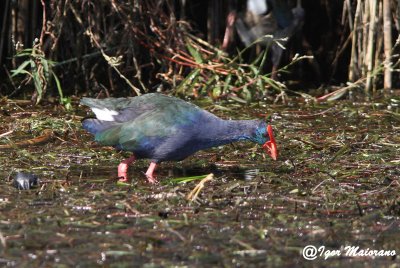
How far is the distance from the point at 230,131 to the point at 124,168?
65cm

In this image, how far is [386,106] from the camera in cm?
773

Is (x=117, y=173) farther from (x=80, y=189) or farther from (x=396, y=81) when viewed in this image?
(x=396, y=81)

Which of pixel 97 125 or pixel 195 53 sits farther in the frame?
pixel 195 53

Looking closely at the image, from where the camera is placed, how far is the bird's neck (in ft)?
17.9

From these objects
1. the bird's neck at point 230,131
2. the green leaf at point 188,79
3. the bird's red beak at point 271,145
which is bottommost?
the green leaf at point 188,79

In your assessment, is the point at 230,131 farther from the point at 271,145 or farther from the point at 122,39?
the point at 122,39

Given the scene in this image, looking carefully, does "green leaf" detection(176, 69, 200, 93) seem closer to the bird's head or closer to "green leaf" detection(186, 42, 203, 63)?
"green leaf" detection(186, 42, 203, 63)

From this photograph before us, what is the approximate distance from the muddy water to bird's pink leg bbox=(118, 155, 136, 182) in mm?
87

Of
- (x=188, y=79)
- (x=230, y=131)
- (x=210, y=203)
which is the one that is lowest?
(x=188, y=79)

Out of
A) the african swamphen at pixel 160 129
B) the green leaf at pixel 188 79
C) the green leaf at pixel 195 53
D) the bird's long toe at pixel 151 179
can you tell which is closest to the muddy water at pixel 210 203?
the bird's long toe at pixel 151 179

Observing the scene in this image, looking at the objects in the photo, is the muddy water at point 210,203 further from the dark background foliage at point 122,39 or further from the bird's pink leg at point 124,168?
the dark background foliage at point 122,39

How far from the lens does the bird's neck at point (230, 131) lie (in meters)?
5.46

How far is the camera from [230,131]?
5.48m

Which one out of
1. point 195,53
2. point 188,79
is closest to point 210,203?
point 188,79
